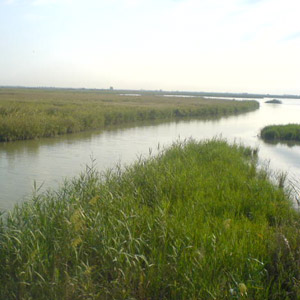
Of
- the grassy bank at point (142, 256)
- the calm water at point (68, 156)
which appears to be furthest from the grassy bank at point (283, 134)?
the grassy bank at point (142, 256)

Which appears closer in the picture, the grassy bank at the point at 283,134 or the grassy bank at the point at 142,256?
the grassy bank at the point at 142,256

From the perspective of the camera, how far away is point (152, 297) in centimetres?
317

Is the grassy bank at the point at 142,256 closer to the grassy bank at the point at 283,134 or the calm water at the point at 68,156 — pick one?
the calm water at the point at 68,156

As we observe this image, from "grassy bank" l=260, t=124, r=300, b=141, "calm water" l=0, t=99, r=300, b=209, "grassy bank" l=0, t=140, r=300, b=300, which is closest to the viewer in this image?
"grassy bank" l=0, t=140, r=300, b=300

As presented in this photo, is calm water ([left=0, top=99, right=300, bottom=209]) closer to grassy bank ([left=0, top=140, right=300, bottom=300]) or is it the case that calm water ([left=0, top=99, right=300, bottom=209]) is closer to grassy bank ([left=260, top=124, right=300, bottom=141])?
grassy bank ([left=260, top=124, right=300, bottom=141])

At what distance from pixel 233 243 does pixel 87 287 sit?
157 centimetres

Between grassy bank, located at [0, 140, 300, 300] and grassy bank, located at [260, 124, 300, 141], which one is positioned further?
grassy bank, located at [260, 124, 300, 141]

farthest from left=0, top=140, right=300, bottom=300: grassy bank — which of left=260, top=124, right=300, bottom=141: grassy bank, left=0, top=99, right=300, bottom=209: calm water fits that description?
left=260, top=124, right=300, bottom=141: grassy bank

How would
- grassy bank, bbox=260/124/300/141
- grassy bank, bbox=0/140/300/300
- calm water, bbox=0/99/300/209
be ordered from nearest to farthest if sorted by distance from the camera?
grassy bank, bbox=0/140/300/300 → calm water, bbox=0/99/300/209 → grassy bank, bbox=260/124/300/141

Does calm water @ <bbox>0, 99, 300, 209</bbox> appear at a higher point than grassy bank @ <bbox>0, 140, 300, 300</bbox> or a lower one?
lower

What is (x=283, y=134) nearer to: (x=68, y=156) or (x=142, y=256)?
(x=68, y=156)

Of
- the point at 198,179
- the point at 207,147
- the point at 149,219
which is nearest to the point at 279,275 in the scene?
the point at 149,219

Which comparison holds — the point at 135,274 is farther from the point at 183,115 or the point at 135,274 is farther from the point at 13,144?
the point at 183,115

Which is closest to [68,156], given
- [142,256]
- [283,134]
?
[142,256]
